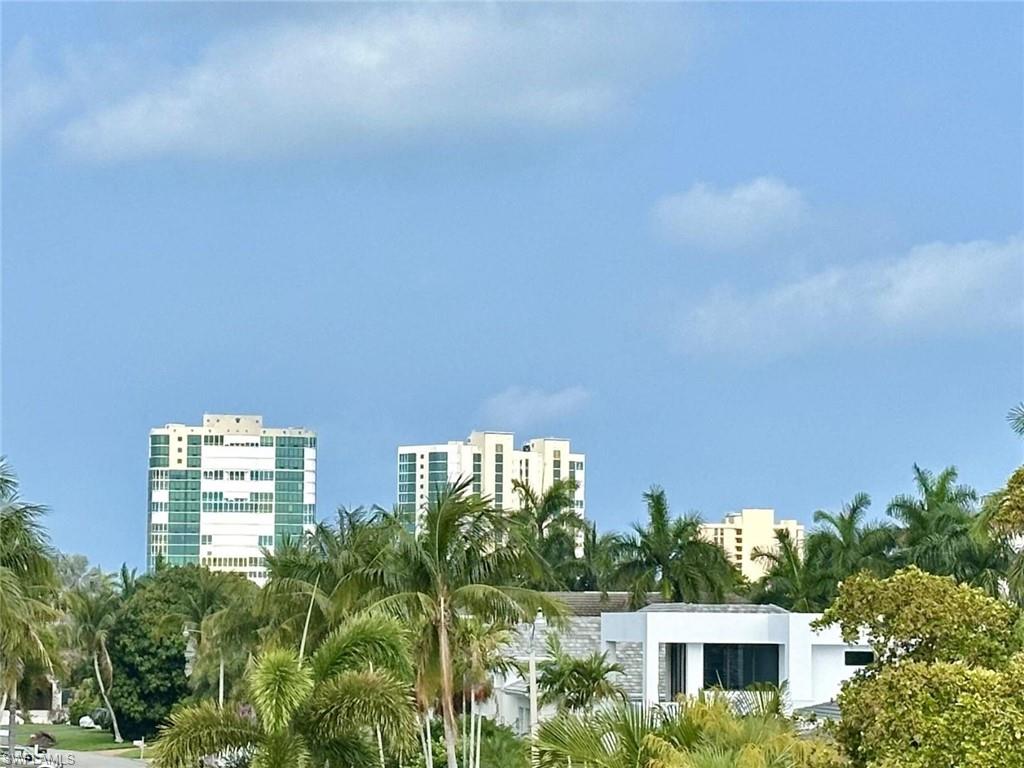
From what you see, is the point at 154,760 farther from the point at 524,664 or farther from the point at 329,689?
the point at 524,664

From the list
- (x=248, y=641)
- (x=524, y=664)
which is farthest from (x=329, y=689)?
(x=248, y=641)

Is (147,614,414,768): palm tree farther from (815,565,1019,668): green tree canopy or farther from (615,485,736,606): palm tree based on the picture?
(615,485,736,606): palm tree

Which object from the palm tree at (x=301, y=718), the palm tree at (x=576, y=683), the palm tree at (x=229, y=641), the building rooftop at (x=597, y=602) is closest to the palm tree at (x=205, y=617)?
the palm tree at (x=229, y=641)

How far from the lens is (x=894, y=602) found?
18.6 m

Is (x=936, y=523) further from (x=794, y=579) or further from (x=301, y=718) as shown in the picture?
(x=301, y=718)

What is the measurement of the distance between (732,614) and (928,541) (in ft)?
43.6

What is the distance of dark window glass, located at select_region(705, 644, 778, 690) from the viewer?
171ft

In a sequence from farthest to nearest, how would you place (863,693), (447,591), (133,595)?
1. (133,595)
2. (447,591)
3. (863,693)

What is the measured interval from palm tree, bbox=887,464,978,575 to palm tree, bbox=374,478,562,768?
1290 inches

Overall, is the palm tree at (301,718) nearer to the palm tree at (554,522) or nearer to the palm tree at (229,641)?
the palm tree at (229,641)

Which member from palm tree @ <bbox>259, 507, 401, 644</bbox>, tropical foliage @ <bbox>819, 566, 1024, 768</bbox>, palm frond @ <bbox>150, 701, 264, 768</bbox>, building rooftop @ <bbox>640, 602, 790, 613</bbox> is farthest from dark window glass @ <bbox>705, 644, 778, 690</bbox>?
tropical foliage @ <bbox>819, 566, 1024, 768</bbox>

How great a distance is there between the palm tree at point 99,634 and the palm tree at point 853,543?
39.8 meters

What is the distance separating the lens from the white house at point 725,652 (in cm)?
5066

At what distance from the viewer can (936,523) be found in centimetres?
6519
